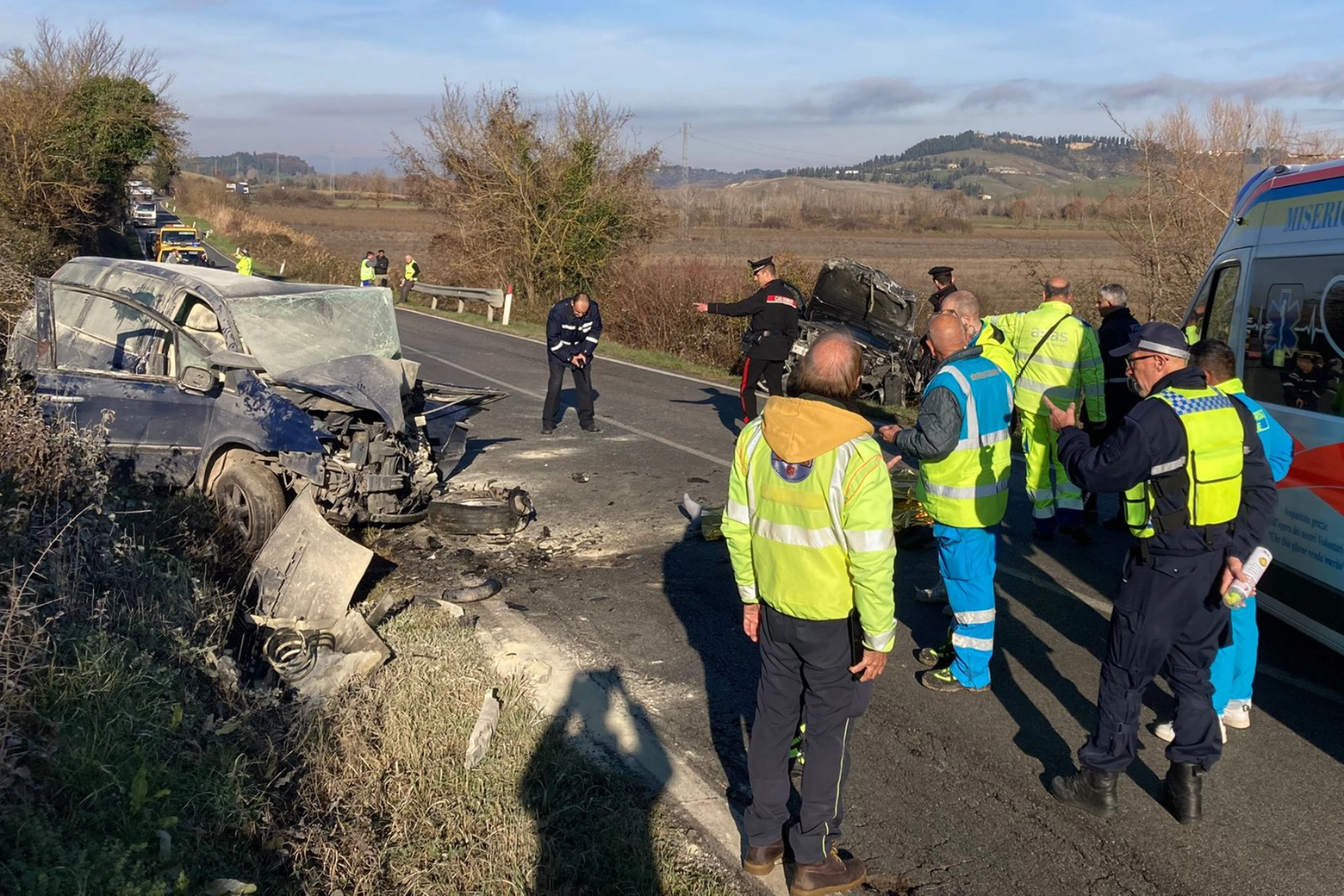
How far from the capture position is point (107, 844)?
3.14 m

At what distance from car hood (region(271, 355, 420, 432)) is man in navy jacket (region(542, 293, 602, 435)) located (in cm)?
353

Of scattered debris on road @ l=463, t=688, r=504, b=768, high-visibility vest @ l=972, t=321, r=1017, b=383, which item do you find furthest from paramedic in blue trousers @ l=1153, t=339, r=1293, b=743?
scattered debris on road @ l=463, t=688, r=504, b=768

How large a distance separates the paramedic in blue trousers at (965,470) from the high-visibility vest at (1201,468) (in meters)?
1.00

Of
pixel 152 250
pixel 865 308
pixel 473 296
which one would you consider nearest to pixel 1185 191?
pixel 865 308

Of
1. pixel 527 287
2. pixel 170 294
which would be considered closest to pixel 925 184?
pixel 527 287

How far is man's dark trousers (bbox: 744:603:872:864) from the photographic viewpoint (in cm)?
349

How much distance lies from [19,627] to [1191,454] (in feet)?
14.7

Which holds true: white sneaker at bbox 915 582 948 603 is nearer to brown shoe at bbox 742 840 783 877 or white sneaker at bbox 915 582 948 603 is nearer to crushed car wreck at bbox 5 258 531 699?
brown shoe at bbox 742 840 783 877

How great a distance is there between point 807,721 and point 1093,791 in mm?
1359

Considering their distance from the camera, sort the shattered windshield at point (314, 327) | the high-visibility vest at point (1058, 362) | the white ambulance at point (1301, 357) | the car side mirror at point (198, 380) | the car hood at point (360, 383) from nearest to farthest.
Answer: the white ambulance at point (1301, 357)
the car side mirror at point (198, 380)
the car hood at point (360, 383)
the high-visibility vest at point (1058, 362)
the shattered windshield at point (314, 327)

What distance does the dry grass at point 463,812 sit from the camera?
3582 mm

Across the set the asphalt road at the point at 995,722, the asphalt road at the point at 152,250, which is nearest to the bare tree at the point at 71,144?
the asphalt road at the point at 152,250

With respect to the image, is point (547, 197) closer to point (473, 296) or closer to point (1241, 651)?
point (473, 296)

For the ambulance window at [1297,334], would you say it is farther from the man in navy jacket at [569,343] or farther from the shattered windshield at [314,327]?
the man in navy jacket at [569,343]
